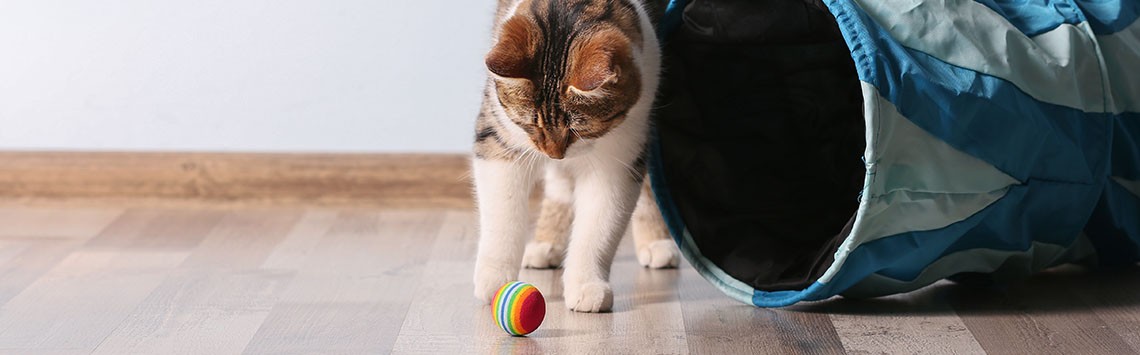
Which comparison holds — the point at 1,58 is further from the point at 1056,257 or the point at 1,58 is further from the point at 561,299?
the point at 1056,257

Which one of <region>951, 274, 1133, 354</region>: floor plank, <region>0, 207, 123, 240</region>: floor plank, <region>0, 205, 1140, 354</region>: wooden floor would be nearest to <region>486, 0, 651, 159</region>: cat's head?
<region>0, 205, 1140, 354</region>: wooden floor

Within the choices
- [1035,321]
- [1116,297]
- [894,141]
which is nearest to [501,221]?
[894,141]

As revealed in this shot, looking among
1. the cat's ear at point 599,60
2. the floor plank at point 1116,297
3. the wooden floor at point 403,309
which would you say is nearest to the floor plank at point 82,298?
the wooden floor at point 403,309

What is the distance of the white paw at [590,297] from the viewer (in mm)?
1832

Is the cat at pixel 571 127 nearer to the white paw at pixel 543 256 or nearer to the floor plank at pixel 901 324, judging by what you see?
the white paw at pixel 543 256

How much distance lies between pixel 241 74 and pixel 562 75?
122 cm

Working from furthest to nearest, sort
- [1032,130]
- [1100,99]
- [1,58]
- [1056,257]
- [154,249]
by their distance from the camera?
[1,58], [154,249], [1056,257], [1100,99], [1032,130]

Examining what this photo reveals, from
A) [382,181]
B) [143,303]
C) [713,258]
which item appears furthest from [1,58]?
[713,258]

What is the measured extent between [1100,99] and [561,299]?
0.89 m

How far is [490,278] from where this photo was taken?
6.12 feet

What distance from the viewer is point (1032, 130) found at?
171cm

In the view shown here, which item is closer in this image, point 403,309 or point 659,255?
point 403,309

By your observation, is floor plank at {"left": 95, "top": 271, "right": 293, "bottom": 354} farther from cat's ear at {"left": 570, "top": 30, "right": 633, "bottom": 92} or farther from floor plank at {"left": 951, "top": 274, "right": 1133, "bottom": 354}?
floor plank at {"left": 951, "top": 274, "right": 1133, "bottom": 354}

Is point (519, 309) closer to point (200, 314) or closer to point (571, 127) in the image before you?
point (571, 127)
